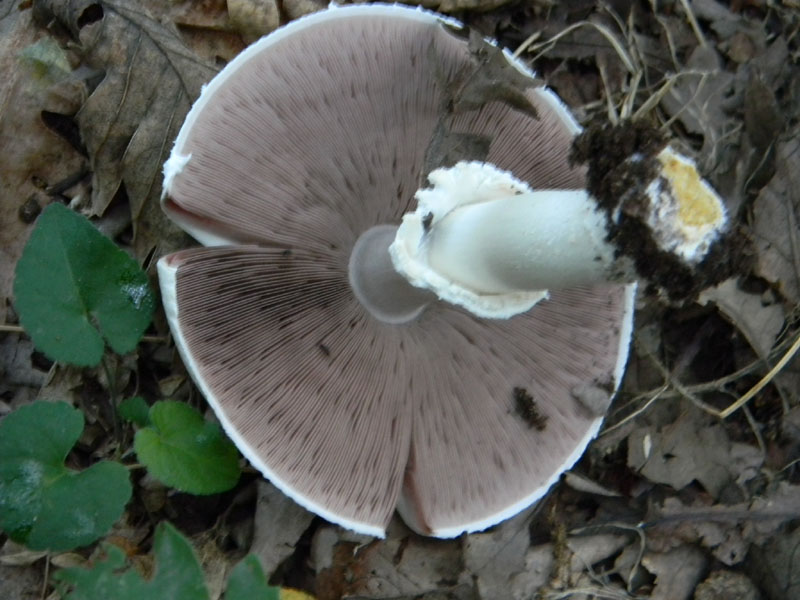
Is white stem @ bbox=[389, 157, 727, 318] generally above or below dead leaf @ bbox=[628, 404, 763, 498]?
above

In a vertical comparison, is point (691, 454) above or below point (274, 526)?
below

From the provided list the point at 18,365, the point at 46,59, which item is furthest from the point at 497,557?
the point at 46,59

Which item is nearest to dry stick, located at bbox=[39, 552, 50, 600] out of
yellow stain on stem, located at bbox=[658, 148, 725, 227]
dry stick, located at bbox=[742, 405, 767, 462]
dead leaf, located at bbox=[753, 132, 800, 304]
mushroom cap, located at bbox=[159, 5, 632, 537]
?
mushroom cap, located at bbox=[159, 5, 632, 537]

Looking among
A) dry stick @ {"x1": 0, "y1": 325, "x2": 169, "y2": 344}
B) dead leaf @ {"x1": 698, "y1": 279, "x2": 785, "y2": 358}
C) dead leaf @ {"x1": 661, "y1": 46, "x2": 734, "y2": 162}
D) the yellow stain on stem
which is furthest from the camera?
dead leaf @ {"x1": 661, "y1": 46, "x2": 734, "y2": 162}

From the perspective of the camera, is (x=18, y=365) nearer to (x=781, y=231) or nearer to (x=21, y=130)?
(x=21, y=130)

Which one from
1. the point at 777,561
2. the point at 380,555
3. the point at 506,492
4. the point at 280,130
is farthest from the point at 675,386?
the point at 280,130

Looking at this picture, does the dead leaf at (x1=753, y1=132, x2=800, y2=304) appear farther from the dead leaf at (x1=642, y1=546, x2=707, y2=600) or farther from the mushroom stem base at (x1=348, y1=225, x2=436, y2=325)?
the mushroom stem base at (x1=348, y1=225, x2=436, y2=325)
